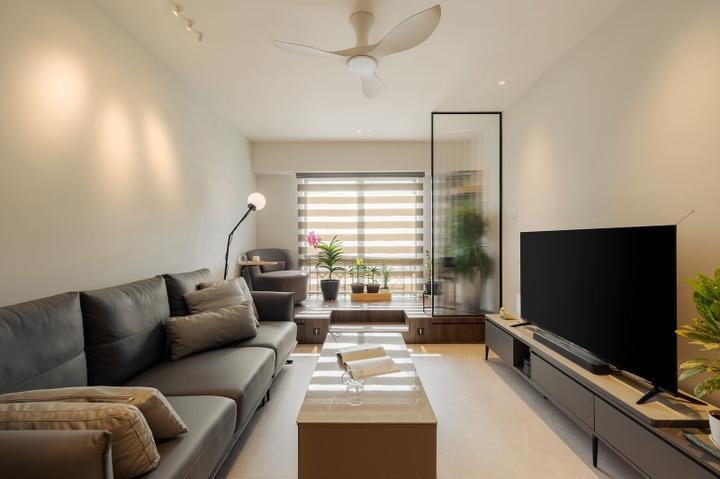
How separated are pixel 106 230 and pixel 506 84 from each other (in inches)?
139

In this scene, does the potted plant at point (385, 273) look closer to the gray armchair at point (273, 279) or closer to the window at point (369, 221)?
the window at point (369, 221)

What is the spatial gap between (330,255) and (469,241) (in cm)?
224

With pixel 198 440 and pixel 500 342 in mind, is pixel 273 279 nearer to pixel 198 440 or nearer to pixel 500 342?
pixel 500 342

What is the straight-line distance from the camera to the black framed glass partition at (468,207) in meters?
4.05

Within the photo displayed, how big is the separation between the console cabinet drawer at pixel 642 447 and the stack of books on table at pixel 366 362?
110 centimetres

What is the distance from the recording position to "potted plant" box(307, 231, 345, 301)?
5180 millimetres

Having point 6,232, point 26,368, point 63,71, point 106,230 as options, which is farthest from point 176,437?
point 63,71

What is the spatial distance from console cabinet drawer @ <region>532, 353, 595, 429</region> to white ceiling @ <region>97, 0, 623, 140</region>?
2.34 meters

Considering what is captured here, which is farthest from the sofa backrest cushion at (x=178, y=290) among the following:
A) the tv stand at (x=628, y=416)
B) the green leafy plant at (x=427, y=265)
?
the green leafy plant at (x=427, y=265)

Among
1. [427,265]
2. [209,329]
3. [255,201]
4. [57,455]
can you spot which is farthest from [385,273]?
[57,455]

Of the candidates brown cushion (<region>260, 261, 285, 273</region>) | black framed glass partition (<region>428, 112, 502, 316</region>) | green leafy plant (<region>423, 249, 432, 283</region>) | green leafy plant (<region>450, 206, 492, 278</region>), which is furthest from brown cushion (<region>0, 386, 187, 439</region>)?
green leafy plant (<region>423, 249, 432, 283</region>)

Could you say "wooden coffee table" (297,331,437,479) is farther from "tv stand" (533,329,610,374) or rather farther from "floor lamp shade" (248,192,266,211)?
"floor lamp shade" (248,192,266,211)

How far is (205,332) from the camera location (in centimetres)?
234

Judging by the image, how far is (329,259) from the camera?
5.46 m
